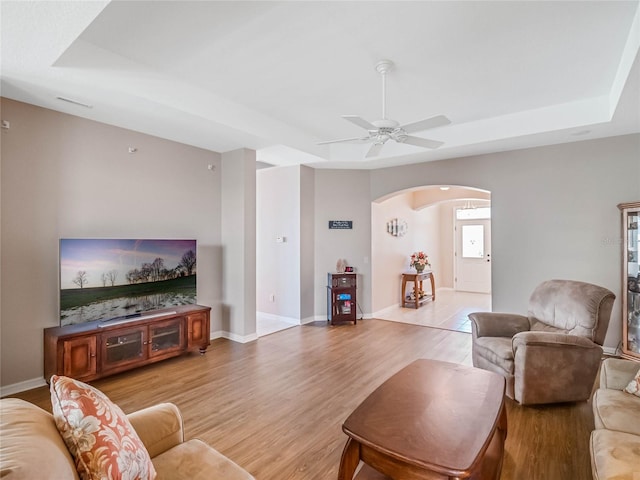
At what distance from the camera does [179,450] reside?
1.56 meters

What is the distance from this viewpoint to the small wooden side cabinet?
5.79 metres

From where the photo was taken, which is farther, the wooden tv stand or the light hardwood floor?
the wooden tv stand

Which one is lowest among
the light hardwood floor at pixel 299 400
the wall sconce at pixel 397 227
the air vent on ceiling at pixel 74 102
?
the light hardwood floor at pixel 299 400

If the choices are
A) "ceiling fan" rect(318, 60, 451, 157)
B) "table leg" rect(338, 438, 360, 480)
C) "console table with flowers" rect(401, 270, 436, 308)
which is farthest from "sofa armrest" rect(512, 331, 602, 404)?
"console table with flowers" rect(401, 270, 436, 308)

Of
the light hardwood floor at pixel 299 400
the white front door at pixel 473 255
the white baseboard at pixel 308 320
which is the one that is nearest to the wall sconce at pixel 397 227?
the white baseboard at pixel 308 320

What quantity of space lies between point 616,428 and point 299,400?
224 cm

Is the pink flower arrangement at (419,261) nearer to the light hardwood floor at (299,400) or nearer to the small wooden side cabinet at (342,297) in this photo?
the small wooden side cabinet at (342,297)

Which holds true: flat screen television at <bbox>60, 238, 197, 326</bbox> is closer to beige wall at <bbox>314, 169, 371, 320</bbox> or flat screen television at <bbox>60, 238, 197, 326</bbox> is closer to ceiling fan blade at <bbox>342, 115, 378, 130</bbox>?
beige wall at <bbox>314, 169, 371, 320</bbox>

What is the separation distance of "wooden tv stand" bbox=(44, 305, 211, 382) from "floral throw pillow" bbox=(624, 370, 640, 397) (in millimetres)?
4056

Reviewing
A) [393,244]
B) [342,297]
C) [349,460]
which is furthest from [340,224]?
[349,460]

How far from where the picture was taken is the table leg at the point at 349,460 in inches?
65.5

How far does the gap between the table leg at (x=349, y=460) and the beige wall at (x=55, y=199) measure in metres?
3.33

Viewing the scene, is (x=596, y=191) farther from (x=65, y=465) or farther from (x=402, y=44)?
(x=65, y=465)

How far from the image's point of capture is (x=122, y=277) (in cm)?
365
